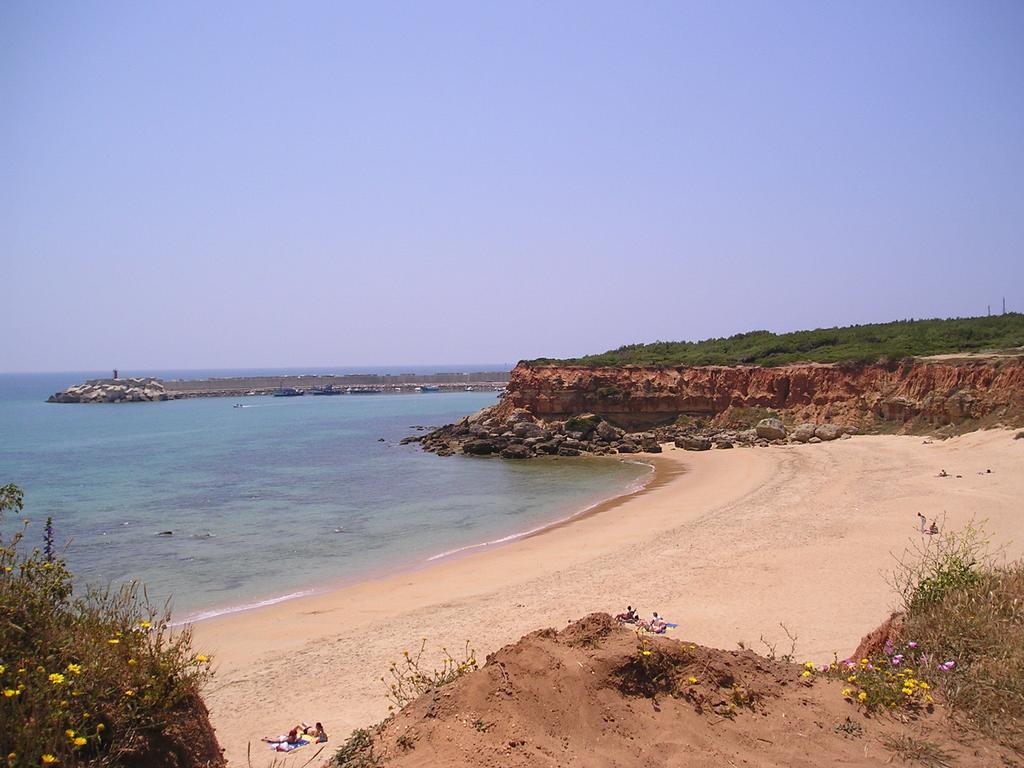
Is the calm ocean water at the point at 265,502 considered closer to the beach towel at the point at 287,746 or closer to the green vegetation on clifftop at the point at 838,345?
the beach towel at the point at 287,746

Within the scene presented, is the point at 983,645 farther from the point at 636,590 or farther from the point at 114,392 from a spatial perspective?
the point at 114,392

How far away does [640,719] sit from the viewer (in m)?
5.32

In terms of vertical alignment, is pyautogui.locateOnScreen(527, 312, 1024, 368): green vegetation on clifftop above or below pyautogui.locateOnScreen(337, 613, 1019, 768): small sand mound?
above

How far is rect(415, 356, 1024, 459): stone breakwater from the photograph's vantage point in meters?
34.5

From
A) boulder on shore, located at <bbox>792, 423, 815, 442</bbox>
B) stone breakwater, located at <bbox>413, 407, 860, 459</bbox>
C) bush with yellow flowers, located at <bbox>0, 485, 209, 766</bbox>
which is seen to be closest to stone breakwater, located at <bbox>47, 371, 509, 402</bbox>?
stone breakwater, located at <bbox>413, 407, 860, 459</bbox>

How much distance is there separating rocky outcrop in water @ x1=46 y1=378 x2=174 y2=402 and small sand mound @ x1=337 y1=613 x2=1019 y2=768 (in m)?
121

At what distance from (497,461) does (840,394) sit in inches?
810

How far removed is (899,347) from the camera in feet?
142

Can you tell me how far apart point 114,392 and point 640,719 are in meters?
123

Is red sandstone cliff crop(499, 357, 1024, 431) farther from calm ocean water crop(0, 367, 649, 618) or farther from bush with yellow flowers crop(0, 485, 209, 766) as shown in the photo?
bush with yellow flowers crop(0, 485, 209, 766)

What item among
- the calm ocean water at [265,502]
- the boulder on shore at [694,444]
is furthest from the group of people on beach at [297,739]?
the boulder on shore at [694,444]

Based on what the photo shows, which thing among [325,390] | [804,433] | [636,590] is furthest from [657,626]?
[325,390]

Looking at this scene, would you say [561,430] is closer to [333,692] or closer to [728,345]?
[728,345]

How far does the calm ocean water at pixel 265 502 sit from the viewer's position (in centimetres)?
1867
